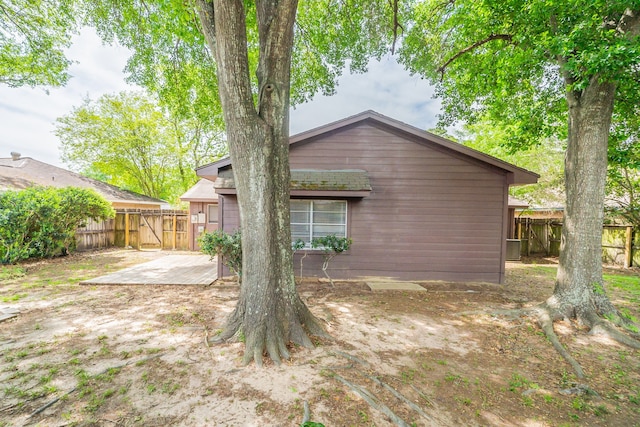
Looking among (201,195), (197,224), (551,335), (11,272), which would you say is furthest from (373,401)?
(201,195)

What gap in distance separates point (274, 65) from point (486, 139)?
1978 cm

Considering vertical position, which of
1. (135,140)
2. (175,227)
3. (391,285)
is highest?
(135,140)

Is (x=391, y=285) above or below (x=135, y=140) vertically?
below

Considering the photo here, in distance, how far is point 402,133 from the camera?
23.8 feet

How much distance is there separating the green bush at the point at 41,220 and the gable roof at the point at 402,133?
6.24 meters

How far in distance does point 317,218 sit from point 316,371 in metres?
4.70

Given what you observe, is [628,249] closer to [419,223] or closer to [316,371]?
[419,223]

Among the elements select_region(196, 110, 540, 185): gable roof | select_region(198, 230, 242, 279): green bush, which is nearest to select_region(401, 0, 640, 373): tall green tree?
select_region(196, 110, 540, 185): gable roof

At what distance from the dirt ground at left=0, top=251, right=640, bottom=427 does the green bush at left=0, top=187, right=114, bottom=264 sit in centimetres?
477

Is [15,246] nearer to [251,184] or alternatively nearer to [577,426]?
[251,184]

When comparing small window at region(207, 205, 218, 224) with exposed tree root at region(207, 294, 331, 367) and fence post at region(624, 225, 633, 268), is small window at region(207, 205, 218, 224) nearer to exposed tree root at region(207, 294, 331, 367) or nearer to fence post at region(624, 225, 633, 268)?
exposed tree root at region(207, 294, 331, 367)

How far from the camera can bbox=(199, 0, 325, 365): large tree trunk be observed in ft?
10.7

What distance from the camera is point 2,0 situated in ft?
28.1

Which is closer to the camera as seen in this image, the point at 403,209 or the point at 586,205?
the point at 586,205
